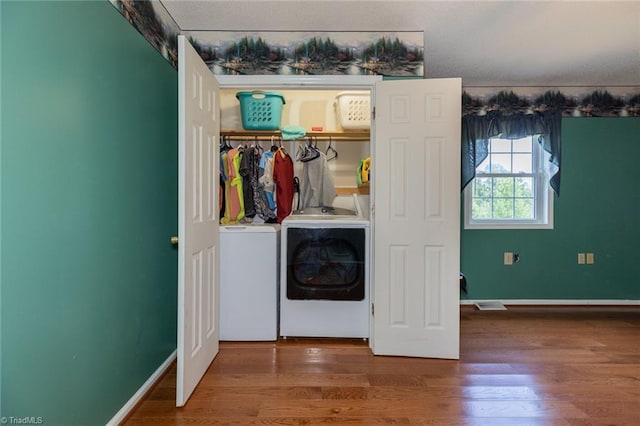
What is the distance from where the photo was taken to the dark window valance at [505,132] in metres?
3.57

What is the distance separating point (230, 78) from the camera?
98.7 inches

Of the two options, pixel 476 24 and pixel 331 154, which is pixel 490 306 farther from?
pixel 476 24

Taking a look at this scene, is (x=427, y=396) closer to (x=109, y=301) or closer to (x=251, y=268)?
(x=251, y=268)

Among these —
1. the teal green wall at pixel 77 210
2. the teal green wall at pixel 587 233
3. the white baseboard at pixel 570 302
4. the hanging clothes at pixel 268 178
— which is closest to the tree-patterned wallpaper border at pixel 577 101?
the teal green wall at pixel 587 233

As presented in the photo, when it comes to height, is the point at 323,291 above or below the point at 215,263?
below

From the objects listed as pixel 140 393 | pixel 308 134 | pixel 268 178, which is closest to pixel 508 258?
pixel 308 134

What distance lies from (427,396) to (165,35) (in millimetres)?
2649

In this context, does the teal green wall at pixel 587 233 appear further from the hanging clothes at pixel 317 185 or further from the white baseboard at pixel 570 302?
the hanging clothes at pixel 317 185

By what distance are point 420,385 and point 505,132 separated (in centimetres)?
282

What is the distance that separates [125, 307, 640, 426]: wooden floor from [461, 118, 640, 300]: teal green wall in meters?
0.92

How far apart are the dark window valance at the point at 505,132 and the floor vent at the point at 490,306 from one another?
4.15ft

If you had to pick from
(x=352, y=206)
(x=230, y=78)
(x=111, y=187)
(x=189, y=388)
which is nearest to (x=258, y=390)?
(x=189, y=388)

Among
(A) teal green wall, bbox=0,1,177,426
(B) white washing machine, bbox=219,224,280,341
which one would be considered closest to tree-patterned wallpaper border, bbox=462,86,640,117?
(B) white washing machine, bbox=219,224,280,341

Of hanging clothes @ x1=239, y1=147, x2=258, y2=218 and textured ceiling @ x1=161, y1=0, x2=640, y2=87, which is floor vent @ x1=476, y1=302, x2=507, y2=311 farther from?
hanging clothes @ x1=239, y1=147, x2=258, y2=218
